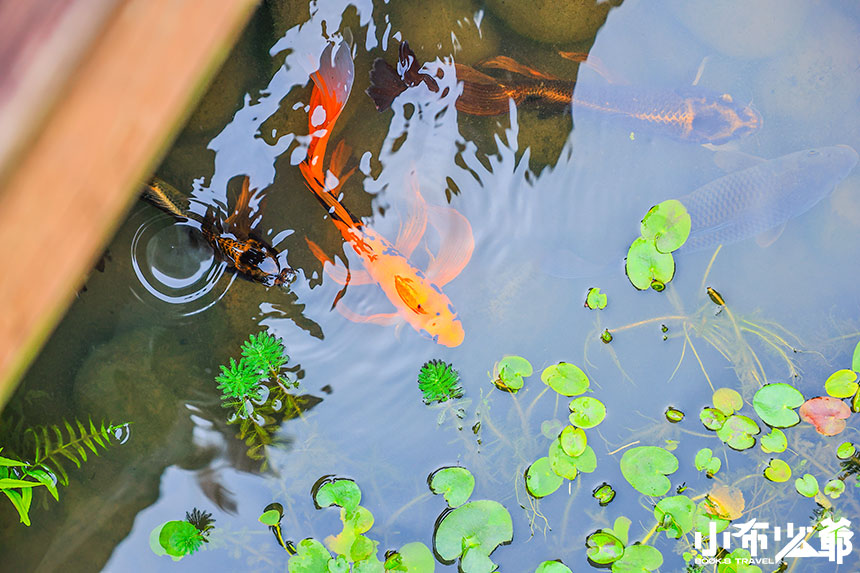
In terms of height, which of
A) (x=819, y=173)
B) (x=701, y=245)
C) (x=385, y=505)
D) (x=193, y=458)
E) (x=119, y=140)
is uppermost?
(x=819, y=173)

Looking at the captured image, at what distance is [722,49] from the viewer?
2721 mm

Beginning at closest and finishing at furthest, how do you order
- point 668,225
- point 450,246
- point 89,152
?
point 89,152 < point 668,225 < point 450,246

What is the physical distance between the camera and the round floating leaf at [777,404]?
2.64 metres

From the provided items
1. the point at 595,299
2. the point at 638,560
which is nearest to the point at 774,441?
the point at 638,560

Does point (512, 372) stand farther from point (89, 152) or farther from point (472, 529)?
point (89, 152)

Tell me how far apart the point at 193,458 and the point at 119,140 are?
2193 millimetres

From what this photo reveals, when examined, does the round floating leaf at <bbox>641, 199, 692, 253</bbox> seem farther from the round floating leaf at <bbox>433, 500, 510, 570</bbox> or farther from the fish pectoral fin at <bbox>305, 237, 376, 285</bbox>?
the round floating leaf at <bbox>433, 500, 510, 570</bbox>

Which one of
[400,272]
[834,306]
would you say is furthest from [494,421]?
[834,306]

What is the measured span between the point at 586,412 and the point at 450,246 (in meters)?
1.00

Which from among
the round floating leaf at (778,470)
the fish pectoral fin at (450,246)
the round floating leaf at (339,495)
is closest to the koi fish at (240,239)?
the fish pectoral fin at (450,246)

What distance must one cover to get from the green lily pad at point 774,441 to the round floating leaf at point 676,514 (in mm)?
444

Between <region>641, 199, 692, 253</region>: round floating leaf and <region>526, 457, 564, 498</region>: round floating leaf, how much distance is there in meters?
1.14

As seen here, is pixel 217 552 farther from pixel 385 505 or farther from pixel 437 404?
pixel 437 404

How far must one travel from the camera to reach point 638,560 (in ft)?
8.75
